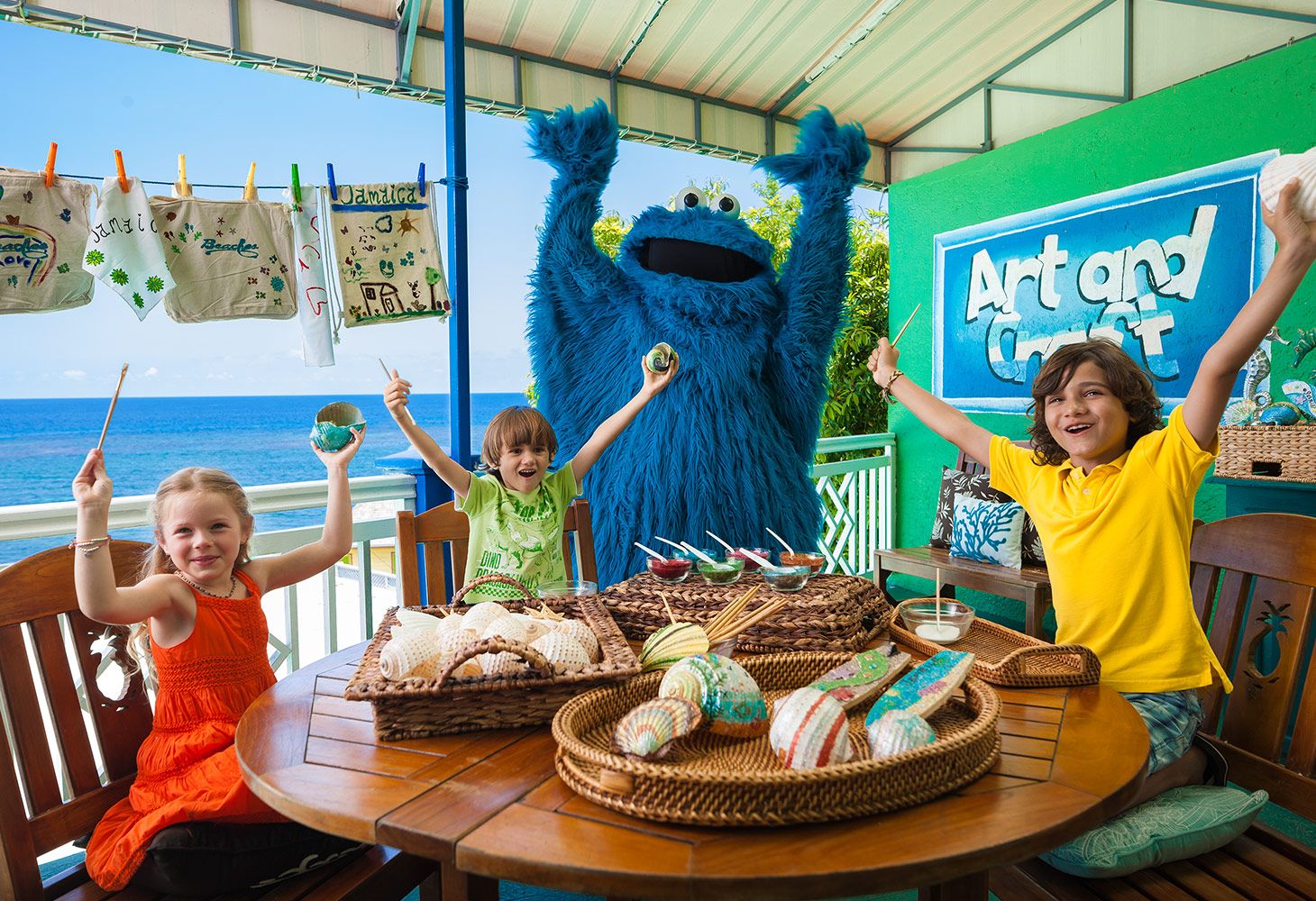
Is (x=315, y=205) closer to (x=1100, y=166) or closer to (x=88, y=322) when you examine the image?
(x=1100, y=166)

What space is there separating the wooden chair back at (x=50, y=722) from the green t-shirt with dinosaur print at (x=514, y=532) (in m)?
0.79

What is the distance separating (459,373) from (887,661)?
1834 mm

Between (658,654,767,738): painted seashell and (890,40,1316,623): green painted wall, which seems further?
(890,40,1316,623): green painted wall

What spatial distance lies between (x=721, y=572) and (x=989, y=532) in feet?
6.46

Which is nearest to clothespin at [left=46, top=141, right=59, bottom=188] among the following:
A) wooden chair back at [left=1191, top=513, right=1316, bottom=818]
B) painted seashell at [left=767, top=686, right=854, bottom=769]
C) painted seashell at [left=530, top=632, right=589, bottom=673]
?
painted seashell at [left=530, top=632, right=589, bottom=673]

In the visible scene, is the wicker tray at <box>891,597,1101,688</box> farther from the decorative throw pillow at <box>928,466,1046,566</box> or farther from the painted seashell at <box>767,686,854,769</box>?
the decorative throw pillow at <box>928,466,1046,566</box>

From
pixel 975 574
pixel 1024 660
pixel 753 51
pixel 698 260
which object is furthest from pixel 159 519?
pixel 753 51

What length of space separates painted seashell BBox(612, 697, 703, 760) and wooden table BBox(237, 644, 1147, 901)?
0.07 meters

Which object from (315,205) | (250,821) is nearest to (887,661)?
(250,821)

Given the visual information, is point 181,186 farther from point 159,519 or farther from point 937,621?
point 937,621

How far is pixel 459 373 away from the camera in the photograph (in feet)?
8.38

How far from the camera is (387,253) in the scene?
242 cm

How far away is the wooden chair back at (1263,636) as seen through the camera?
47.6 inches

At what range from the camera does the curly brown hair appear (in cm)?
143
